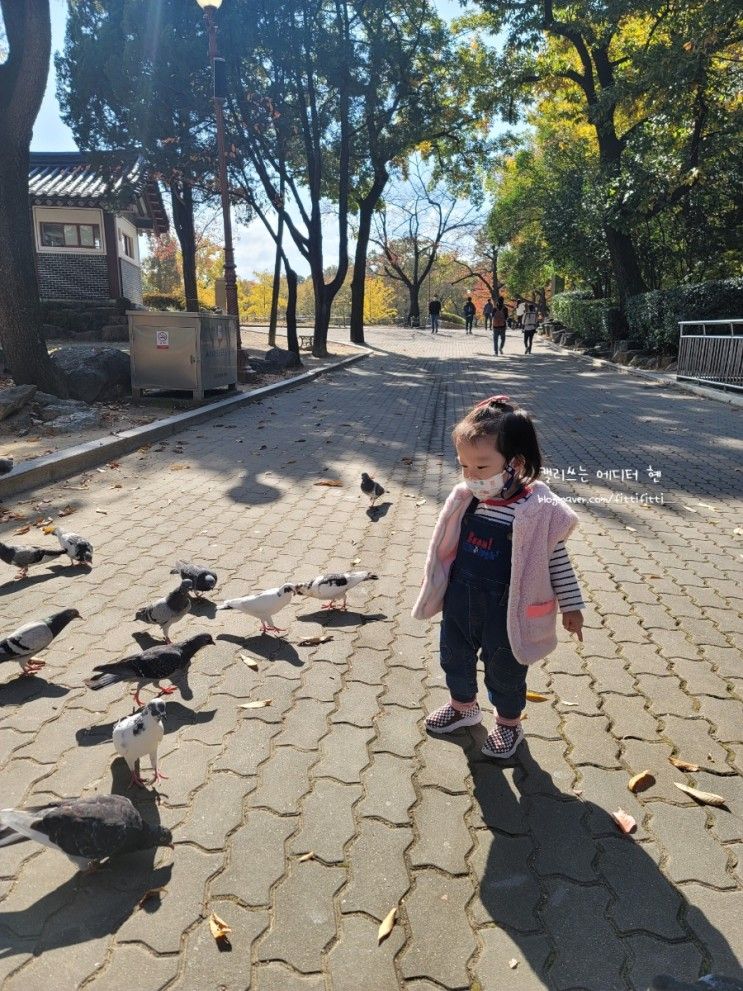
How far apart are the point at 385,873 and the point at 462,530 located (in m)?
1.29

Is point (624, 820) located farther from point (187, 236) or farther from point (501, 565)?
point (187, 236)

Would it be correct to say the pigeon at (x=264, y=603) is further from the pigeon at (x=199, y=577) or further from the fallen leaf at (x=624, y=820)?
the fallen leaf at (x=624, y=820)

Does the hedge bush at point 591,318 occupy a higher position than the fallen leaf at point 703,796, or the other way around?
the hedge bush at point 591,318

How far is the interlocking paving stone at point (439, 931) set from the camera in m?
1.97

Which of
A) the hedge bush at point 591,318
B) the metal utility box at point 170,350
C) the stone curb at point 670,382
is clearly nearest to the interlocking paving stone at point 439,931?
the metal utility box at point 170,350

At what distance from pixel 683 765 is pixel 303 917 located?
1.73 metres

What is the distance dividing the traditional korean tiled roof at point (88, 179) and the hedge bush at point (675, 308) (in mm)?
16149

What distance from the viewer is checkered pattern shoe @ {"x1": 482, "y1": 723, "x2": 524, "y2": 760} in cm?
289

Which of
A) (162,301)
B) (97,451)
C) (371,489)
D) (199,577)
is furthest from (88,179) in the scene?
(199,577)

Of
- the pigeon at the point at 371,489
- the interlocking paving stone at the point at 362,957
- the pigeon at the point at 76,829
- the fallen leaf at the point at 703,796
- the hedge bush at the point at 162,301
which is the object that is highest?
the hedge bush at the point at 162,301

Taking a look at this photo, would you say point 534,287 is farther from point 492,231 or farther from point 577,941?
point 577,941

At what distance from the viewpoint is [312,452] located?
9.18m

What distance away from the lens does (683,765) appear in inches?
113

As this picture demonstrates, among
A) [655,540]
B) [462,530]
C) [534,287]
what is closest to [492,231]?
[534,287]
